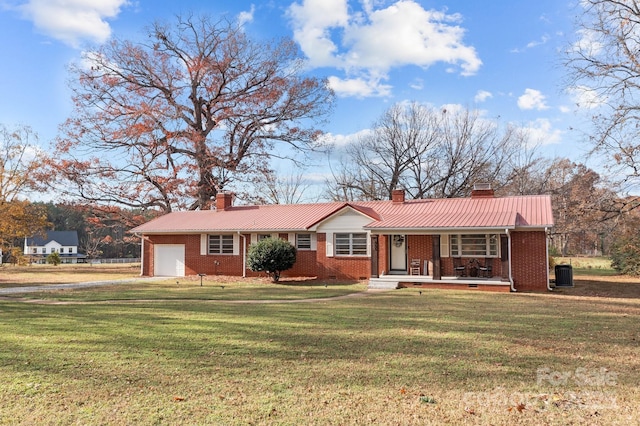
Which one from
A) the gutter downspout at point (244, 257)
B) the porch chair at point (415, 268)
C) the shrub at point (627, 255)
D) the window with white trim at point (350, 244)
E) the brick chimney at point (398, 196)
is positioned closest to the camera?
the porch chair at point (415, 268)

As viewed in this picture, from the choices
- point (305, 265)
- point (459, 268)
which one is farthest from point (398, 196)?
point (305, 265)

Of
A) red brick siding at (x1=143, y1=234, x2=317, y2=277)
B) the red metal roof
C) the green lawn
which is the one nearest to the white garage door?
red brick siding at (x1=143, y1=234, x2=317, y2=277)

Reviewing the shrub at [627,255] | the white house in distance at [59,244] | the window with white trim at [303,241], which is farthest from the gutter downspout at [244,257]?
the white house in distance at [59,244]

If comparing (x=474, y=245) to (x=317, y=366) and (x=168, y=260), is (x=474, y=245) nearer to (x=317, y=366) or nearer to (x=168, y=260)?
(x=317, y=366)

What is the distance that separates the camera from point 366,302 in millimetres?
13523

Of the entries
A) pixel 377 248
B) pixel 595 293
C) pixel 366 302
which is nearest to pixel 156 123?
pixel 377 248

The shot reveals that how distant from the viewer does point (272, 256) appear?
20516 millimetres

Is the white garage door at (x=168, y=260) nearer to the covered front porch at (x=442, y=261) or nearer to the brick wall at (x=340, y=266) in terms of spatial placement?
the brick wall at (x=340, y=266)

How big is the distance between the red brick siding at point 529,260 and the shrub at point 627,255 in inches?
266

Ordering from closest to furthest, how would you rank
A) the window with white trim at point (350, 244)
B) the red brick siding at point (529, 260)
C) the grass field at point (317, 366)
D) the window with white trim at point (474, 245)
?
the grass field at point (317, 366), the red brick siding at point (529, 260), the window with white trim at point (474, 245), the window with white trim at point (350, 244)

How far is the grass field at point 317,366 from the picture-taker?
14.3 ft

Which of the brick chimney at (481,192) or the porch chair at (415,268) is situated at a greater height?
the brick chimney at (481,192)

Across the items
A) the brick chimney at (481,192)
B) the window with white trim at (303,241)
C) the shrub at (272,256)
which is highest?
the brick chimney at (481,192)

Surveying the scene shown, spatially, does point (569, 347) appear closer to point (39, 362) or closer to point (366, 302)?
point (366, 302)
